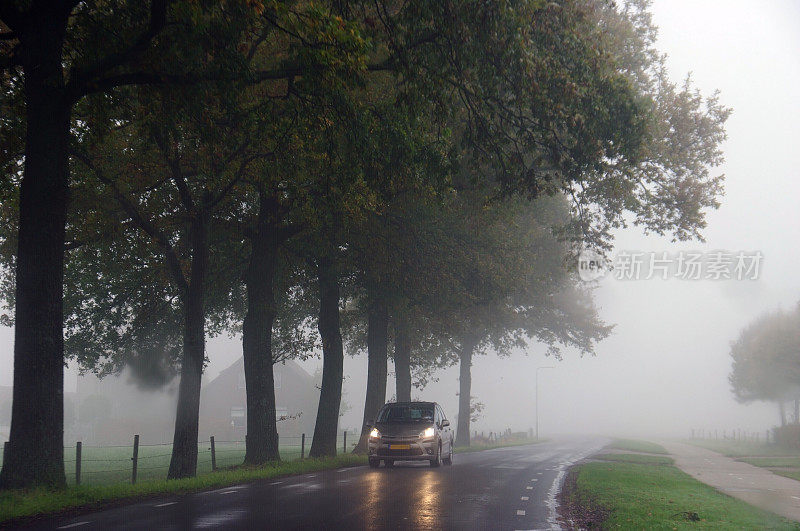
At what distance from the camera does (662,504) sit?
44.1 feet

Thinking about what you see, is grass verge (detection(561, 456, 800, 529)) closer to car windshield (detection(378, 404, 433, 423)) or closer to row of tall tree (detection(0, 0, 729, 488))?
car windshield (detection(378, 404, 433, 423))

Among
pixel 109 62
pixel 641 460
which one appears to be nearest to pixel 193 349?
pixel 109 62

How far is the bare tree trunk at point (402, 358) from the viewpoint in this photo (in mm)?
33741

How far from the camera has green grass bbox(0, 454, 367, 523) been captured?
11.0 metres

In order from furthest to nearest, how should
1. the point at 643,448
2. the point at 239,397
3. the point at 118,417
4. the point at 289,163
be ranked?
the point at 239,397 → the point at 118,417 → the point at 643,448 → the point at 289,163

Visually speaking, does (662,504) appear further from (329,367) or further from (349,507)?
(329,367)

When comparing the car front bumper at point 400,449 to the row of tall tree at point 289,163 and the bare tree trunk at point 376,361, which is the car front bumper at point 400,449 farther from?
the bare tree trunk at point 376,361

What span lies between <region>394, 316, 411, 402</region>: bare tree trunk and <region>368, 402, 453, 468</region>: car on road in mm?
8436

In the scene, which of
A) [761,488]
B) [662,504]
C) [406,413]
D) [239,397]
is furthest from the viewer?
[239,397]

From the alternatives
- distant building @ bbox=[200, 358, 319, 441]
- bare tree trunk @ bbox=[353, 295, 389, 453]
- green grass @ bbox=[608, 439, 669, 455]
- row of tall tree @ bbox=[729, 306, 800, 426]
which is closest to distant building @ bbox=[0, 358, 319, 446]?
distant building @ bbox=[200, 358, 319, 441]

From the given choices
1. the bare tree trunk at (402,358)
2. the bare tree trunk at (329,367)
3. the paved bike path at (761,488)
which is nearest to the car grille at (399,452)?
the bare tree trunk at (329,367)

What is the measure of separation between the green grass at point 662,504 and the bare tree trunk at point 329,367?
32.7 feet

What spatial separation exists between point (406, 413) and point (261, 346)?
16.7 ft

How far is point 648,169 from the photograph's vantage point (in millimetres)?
24812
